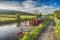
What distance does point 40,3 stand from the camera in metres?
6.32

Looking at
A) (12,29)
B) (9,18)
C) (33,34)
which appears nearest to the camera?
(33,34)

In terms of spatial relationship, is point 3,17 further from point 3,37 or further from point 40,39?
point 40,39

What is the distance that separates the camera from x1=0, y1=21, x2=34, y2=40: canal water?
6.12 m

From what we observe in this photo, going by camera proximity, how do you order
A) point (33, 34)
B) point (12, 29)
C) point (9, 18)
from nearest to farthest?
1. point (33, 34)
2. point (9, 18)
3. point (12, 29)

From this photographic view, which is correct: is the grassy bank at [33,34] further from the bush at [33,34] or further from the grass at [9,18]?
the grass at [9,18]

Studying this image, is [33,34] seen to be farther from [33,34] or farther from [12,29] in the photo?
[12,29]

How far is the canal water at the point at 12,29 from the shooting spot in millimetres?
6122

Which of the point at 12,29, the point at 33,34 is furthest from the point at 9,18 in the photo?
the point at 33,34

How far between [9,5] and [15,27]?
792 mm

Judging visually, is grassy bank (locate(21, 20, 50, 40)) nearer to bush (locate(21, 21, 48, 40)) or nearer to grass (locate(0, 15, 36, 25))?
bush (locate(21, 21, 48, 40))

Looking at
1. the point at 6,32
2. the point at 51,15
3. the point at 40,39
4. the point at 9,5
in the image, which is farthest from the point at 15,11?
the point at 40,39

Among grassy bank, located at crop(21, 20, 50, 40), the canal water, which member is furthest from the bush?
the canal water

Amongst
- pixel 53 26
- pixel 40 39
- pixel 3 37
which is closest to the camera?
pixel 40 39

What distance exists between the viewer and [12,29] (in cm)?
648
